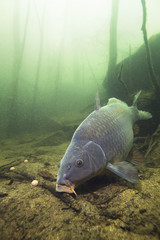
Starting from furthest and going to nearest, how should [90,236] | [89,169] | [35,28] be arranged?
1. [35,28]
2. [89,169]
3. [90,236]

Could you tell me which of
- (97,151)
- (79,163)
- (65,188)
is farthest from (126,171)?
(65,188)

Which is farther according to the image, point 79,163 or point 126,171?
point 126,171

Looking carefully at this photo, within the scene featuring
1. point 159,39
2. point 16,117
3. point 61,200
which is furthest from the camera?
point 16,117

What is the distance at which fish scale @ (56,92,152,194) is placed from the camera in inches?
59.4

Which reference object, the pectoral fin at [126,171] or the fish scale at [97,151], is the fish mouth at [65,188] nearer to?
the fish scale at [97,151]

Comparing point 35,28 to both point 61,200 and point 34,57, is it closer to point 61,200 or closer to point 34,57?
point 34,57

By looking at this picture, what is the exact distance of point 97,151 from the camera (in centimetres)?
173

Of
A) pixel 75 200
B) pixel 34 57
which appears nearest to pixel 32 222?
pixel 75 200

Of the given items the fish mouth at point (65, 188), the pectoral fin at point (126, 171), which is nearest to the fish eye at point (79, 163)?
the fish mouth at point (65, 188)

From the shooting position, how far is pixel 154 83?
436cm

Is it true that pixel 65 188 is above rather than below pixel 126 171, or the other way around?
below

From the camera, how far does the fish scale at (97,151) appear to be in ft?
4.95

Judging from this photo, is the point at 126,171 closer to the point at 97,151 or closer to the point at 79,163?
the point at 97,151

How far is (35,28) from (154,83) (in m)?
37.2
